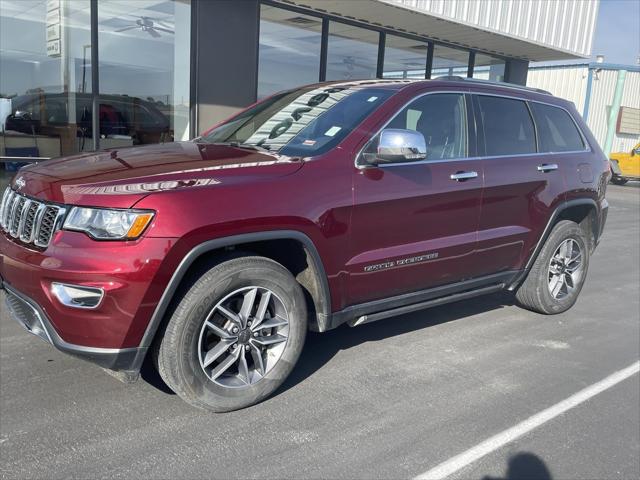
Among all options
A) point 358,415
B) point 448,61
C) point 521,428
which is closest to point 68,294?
point 358,415

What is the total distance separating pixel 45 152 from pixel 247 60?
11.2 ft

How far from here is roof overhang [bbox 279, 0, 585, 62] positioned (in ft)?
32.8

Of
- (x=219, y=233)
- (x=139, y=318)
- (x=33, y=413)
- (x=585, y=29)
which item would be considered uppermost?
(x=585, y=29)

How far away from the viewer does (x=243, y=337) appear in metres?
3.29

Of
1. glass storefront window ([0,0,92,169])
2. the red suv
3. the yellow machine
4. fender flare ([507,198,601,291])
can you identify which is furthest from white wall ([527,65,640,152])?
the red suv

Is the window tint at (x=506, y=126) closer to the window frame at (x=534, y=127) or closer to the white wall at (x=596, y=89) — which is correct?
the window frame at (x=534, y=127)

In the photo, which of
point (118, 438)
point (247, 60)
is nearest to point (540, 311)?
point (118, 438)

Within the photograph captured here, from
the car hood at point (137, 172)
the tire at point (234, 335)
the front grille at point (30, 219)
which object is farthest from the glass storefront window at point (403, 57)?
the front grille at point (30, 219)

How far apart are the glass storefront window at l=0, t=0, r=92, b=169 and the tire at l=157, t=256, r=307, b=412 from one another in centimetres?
643

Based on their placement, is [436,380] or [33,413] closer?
[33,413]

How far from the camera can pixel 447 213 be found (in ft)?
13.4

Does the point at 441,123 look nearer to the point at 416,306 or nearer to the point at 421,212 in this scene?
the point at 421,212

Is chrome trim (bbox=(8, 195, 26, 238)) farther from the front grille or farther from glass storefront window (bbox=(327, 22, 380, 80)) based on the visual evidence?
glass storefront window (bbox=(327, 22, 380, 80))

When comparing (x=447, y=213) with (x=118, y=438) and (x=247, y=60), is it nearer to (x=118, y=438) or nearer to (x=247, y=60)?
(x=118, y=438)
